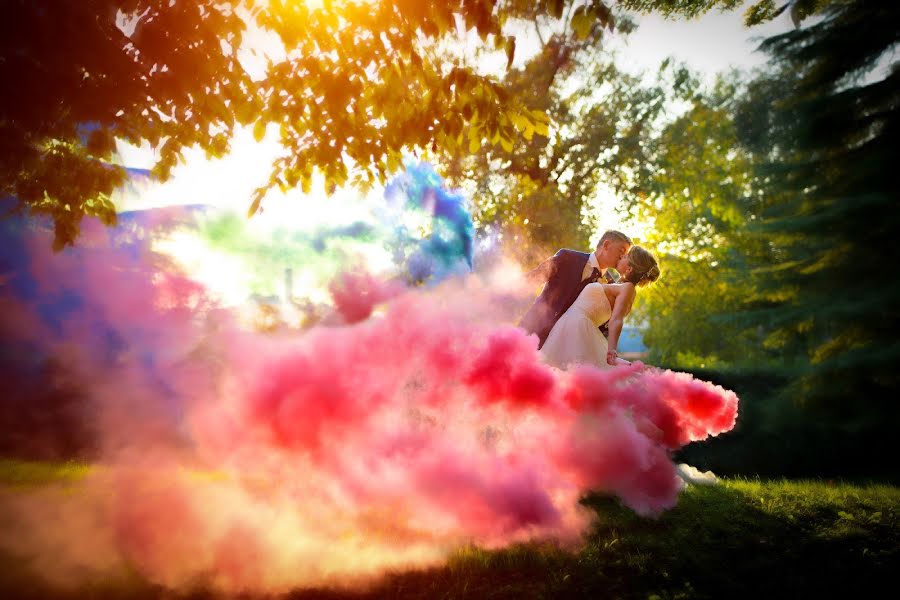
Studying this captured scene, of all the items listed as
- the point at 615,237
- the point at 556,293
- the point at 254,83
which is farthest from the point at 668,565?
the point at 254,83

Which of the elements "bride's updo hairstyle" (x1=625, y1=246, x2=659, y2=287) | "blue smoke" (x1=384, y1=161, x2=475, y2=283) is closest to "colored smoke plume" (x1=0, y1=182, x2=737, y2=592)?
"bride's updo hairstyle" (x1=625, y1=246, x2=659, y2=287)

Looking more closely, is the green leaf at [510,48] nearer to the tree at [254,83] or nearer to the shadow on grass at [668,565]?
the tree at [254,83]

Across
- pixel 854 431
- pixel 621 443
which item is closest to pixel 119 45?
pixel 621 443

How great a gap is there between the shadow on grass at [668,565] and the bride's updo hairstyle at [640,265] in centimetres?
242

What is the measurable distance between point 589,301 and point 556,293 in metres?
0.52

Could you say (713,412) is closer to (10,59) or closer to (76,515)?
(76,515)

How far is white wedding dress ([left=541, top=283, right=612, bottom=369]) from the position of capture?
18.4 feet

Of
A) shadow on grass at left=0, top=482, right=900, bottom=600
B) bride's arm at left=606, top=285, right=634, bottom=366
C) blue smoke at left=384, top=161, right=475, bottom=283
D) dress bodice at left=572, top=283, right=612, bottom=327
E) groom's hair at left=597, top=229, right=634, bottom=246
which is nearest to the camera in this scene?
shadow on grass at left=0, top=482, right=900, bottom=600

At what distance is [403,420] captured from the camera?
440cm

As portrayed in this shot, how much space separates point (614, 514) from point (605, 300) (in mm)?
2191

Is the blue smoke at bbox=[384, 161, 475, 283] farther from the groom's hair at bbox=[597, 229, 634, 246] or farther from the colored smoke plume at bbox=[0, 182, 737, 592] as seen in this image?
the colored smoke plume at bbox=[0, 182, 737, 592]

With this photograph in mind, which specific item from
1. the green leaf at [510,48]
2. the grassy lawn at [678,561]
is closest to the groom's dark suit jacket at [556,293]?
the grassy lawn at [678,561]

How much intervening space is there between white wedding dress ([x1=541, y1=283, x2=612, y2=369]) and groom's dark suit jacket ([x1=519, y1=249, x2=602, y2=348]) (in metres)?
0.20

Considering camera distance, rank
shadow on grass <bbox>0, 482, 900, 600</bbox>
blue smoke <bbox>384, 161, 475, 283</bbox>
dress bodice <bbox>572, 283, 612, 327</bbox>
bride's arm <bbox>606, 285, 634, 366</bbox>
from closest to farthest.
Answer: shadow on grass <bbox>0, 482, 900, 600</bbox>, bride's arm <bbox>606, 285, 634, 366</bbox>, dress bodice <bbox>572, 283, 612, 327</bbox>, blue smoke <bbox>384, 161, 475, 283</bbox>
